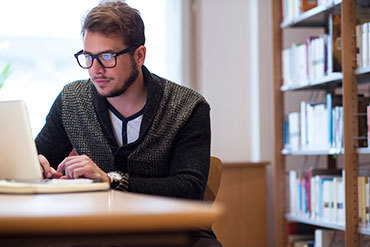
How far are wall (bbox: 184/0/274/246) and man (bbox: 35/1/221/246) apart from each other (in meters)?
2.03

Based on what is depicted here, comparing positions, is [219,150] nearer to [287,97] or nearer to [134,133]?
[287,97]

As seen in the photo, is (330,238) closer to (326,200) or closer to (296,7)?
(326,200)

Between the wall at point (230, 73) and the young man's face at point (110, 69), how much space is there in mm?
2115

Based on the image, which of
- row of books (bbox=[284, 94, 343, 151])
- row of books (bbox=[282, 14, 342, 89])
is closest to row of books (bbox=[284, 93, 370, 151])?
row of books (bbox=[284, 94, 343, 151])

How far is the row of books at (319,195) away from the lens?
10.4 ft

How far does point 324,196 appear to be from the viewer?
3264 millimetres

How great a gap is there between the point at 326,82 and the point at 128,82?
1.54 meters

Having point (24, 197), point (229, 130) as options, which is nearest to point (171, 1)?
point (229, 130)

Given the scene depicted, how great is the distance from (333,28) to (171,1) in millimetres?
1259

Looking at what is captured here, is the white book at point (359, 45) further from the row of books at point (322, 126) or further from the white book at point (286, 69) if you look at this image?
the white book at point (286, 69)

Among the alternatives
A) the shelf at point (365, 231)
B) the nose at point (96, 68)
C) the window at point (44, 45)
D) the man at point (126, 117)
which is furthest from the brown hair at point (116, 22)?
the window at point (44, 45)

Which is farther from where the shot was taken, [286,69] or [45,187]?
[286,69]

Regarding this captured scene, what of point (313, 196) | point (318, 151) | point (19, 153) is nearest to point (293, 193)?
point (313, 196)

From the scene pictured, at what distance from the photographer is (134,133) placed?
79.1 inches
